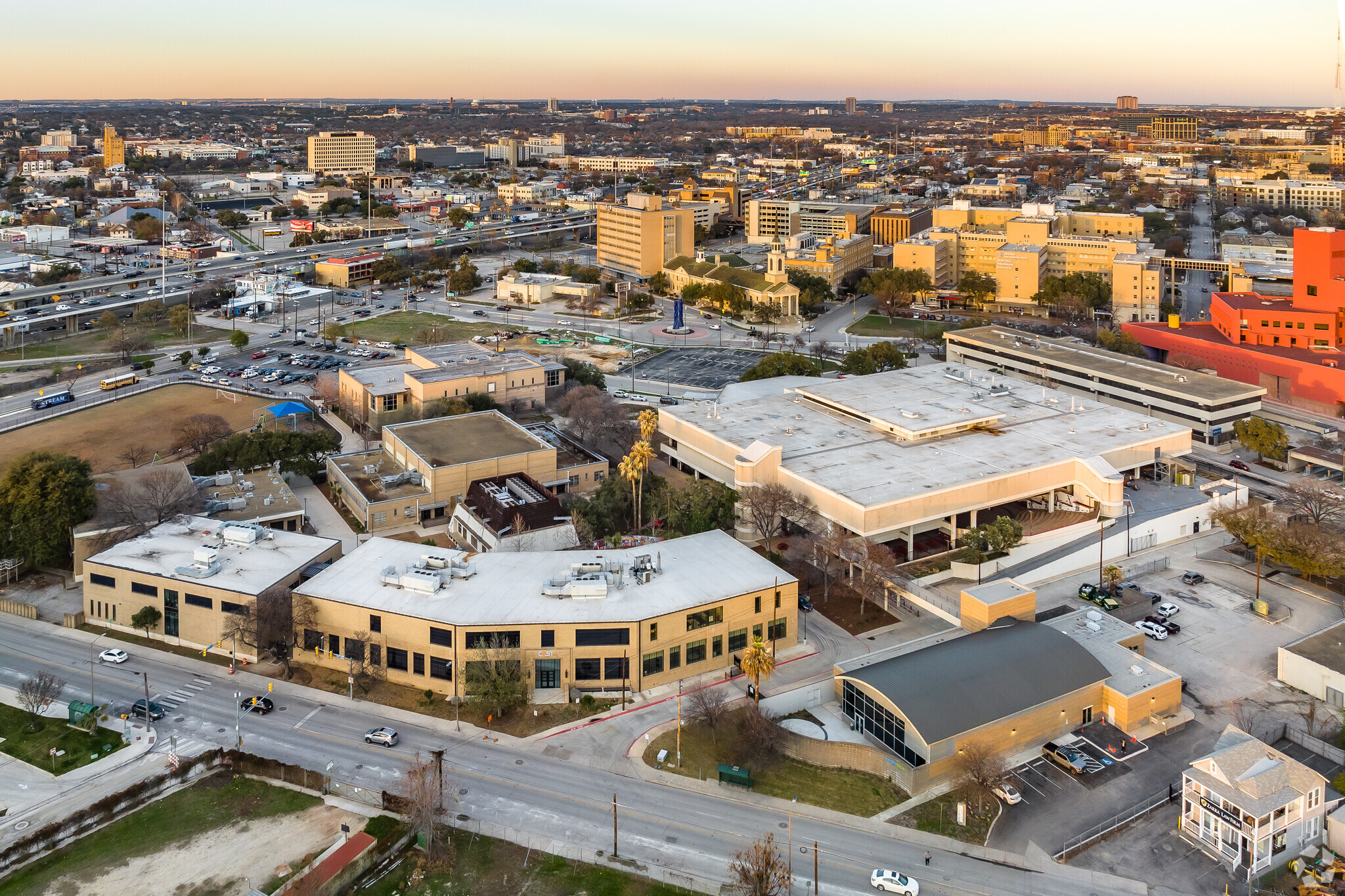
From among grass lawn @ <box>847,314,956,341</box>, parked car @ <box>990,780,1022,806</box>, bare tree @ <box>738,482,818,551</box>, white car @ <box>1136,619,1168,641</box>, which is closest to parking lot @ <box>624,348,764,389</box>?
grass lawn @ <box>847,314,956,341</box>

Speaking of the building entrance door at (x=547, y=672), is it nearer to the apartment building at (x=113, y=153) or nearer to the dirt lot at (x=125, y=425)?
the dirt lot at (x=125, y=425)

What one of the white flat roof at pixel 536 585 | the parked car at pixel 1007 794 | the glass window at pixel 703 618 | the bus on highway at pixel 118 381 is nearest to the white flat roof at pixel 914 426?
the white flat roof at pixel 536 585

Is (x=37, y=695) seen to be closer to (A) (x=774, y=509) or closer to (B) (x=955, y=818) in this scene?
(A) (x=774, y=509)

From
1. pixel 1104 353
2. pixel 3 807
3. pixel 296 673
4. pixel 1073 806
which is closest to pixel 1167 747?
pixel 1073 806

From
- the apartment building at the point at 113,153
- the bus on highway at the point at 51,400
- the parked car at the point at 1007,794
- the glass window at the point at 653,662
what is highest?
the apartment building at the point at 113,153

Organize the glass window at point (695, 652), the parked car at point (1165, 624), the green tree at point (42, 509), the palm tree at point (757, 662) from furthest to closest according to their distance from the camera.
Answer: the green tree at point (42, 509) < the parked car at point (1165, 624) < the glass window at point (695, 652) < the palm tree at point (757, 662)

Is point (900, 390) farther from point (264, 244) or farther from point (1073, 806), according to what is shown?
point (264, 244)

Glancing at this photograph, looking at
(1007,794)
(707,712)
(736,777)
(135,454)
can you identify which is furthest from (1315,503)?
(135,454)

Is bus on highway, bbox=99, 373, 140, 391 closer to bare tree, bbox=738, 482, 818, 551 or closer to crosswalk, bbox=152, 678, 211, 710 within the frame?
crosswalk, bbox=152, 678, 211, 710
